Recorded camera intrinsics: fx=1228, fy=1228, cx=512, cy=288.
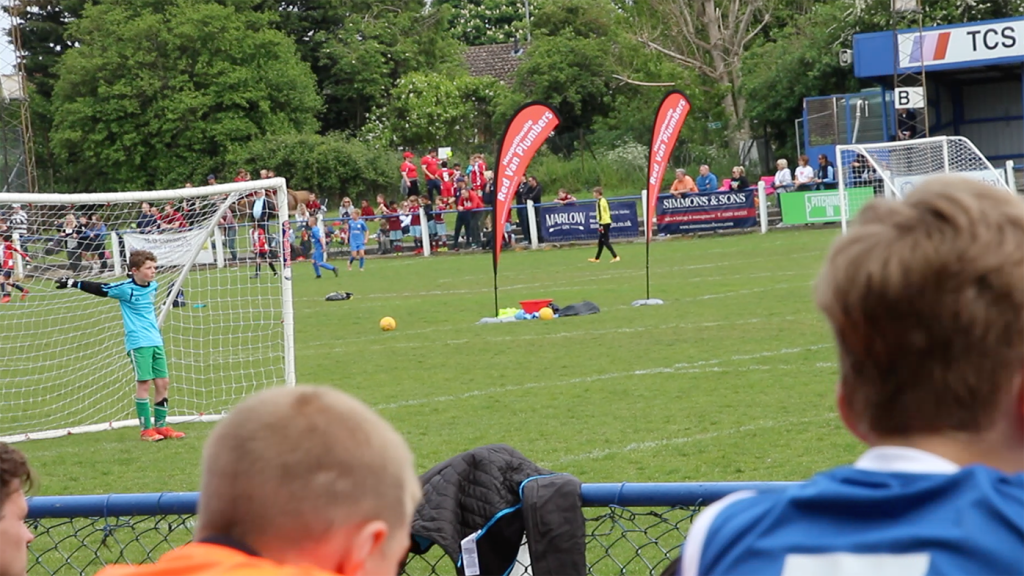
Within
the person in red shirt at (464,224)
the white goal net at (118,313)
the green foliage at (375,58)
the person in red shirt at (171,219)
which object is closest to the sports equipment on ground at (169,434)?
the white goal net at (118,313)

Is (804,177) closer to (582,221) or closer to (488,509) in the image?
(582,221)

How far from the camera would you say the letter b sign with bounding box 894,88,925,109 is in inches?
1135

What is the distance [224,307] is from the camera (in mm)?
18484

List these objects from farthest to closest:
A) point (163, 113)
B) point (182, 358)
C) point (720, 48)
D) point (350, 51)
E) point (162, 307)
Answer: point (350, 51)
point (163, 113)
point (720, 48)
point (182, 358)
point (162, 307)

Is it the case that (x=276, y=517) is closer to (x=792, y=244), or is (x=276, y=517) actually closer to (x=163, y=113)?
(x=792, y=244)

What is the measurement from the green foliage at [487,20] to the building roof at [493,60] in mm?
7976

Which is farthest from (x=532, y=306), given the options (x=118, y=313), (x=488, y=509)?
(x=488, y=509)

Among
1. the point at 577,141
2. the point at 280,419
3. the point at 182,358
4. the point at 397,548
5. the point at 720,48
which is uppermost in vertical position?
the point at 720,48

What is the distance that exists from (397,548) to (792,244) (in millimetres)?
23154

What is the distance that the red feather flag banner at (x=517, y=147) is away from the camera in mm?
15039

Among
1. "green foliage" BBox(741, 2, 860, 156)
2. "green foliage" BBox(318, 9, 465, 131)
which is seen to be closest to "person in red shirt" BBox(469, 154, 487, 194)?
"green foliage" BBox(741, 2, 860, 156)

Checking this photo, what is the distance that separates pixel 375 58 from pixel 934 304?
5197 centimetres

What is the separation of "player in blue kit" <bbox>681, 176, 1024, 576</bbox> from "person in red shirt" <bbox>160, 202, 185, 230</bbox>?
1208cm

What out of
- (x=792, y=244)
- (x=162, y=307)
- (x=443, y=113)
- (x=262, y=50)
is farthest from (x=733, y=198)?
(x=262, y=50)
